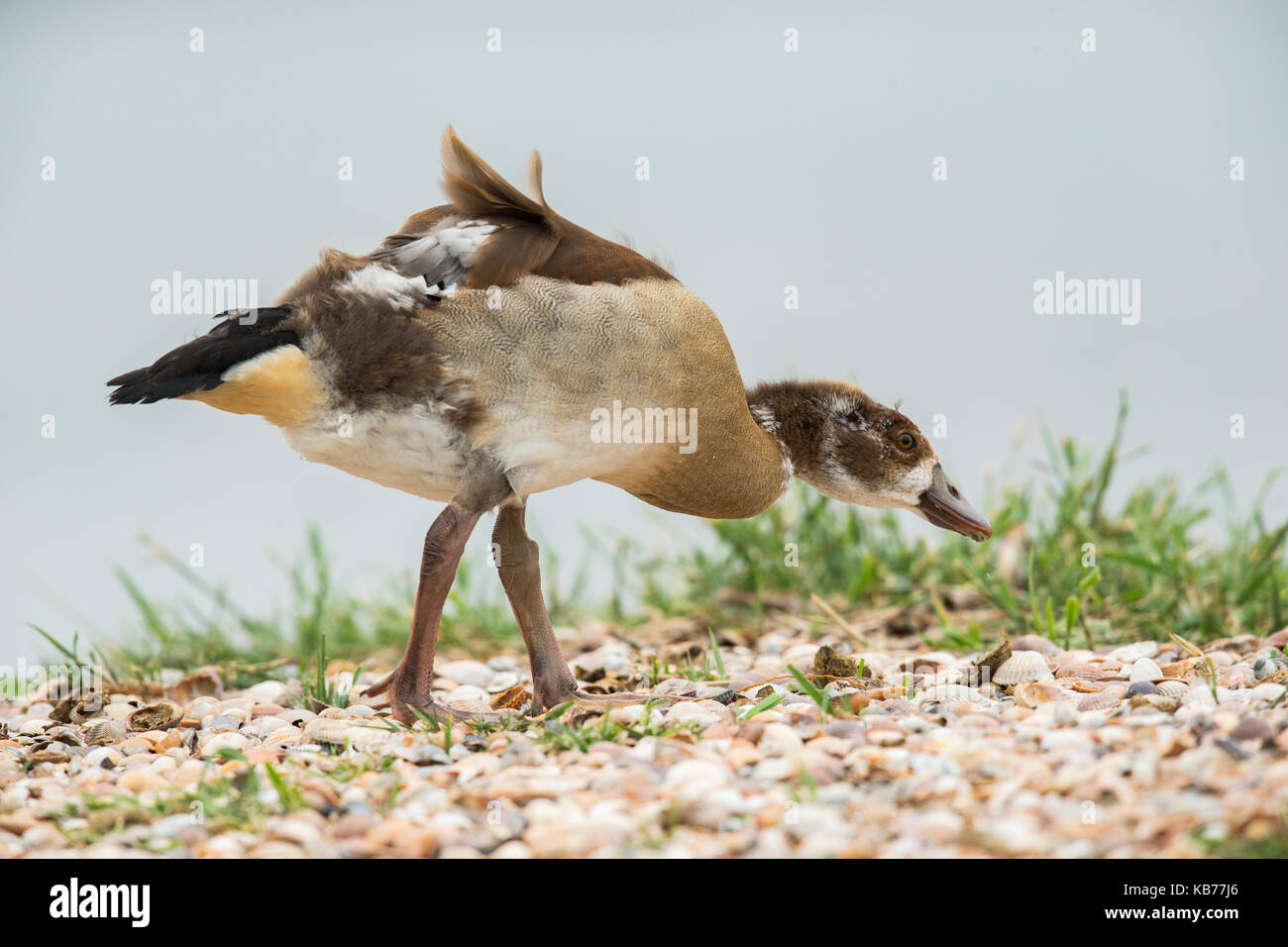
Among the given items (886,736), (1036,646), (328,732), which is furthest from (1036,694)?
(328,732)

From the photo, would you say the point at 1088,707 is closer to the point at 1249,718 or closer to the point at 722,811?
the point at 1249,718

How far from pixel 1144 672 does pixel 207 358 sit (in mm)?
3560

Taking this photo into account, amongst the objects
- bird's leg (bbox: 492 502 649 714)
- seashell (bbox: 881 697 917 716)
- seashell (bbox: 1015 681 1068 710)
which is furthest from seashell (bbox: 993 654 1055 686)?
bird's leg (bbox: 492 502 649 714)

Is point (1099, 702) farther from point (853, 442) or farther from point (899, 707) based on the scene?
point (853, 442)

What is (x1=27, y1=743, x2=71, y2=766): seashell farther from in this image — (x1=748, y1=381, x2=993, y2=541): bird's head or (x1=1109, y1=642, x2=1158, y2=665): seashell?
(x1=1109, y1=642, x2=1158, y2=665): seashell

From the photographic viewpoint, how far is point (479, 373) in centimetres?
438

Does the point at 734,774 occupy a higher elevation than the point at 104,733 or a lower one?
higher

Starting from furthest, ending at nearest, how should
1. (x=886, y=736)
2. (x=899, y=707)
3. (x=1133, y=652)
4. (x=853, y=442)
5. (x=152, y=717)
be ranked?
(x=853, y=442), (x=1133, y=652), (x=152, y=717), (x=899, y=707), (x=886, y=736)

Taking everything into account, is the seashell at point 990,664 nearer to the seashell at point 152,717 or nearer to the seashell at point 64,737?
the seashell at point 152,717

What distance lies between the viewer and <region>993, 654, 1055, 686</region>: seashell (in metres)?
4.57

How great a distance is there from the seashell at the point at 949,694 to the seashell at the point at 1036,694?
122mm
